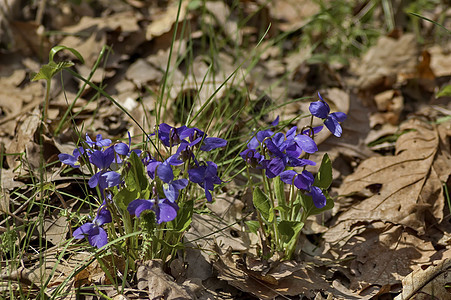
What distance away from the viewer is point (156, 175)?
1.91 metres

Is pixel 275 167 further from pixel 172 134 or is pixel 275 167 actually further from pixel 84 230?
pixel 84 230

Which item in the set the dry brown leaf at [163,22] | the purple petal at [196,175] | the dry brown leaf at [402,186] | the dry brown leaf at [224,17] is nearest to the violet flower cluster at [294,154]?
the purple petal at [196,175]

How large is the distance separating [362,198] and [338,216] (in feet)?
0.69

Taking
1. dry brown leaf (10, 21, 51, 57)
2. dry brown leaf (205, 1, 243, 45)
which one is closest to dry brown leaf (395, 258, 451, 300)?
dry brown leaf (205, 1, 243, 45)

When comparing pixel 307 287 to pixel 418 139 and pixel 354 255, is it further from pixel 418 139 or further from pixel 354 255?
pixel 418 139

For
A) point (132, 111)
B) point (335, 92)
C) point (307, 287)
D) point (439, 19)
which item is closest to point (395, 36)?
point (439, 19)

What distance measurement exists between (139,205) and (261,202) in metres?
0.65

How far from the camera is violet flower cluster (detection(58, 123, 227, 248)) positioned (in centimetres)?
181

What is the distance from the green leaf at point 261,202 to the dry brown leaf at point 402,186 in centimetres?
57

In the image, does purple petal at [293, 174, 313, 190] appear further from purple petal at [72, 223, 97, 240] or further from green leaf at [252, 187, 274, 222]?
purple petal at [72, 223, 97, 240]

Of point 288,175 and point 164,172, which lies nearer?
point 164,172

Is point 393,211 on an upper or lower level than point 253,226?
lower

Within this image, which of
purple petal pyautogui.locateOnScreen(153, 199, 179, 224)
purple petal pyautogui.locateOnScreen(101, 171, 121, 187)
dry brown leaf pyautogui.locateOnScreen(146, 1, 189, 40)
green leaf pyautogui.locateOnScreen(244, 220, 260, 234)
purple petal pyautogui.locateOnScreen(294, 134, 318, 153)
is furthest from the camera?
dry brown leaf pyautogui.locateOnScreen(146, 1, 189, 40)

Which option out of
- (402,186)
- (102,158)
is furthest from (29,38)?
(402,186)
